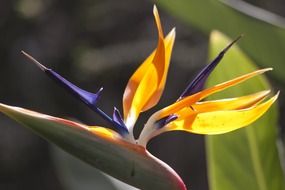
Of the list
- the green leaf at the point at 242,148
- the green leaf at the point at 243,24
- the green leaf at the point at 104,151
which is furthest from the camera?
the green leaf at the point at 243,24

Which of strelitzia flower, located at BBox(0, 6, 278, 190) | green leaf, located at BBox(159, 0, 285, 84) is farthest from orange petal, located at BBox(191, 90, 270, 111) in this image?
green leaf, located at BBox(159, 0, 285, 84)

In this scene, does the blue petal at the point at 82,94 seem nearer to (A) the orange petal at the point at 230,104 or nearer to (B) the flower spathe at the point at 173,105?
(B) the flower spathe at the point at 173,105

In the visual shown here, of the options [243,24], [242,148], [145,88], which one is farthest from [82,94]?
[243,24]

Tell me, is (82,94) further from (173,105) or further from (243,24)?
(243,24)

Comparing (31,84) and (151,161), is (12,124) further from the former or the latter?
(151,161)

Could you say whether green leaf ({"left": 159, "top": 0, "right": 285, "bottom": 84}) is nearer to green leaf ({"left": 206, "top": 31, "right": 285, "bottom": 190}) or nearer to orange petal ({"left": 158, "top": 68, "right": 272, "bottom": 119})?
green leaf ({"left": 206, "top": 31, "right": 285, "bottom": 190})

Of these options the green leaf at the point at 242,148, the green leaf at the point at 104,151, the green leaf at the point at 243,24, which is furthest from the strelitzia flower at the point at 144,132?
the green leaf at the point at 243,24
